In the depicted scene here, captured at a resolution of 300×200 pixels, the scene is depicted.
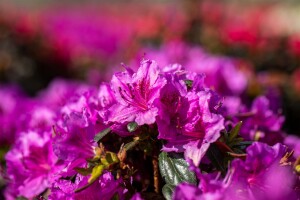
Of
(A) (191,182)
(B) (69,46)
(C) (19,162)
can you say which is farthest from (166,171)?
(B) (69,46)

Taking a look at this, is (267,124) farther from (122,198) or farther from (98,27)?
(98,27)

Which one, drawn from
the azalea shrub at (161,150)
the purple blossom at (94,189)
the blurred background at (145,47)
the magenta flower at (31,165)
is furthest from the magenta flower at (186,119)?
the blurred background at (145,47)

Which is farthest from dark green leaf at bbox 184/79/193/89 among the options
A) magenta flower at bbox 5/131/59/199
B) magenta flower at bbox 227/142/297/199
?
magenta flower at bbox 5/131/59/199

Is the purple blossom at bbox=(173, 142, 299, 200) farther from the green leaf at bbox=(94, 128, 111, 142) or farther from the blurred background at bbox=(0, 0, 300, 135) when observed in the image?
the blurred background at bbox=(0, 0, 300, 135)

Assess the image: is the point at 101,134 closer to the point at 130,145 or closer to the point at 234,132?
the point at 130,145

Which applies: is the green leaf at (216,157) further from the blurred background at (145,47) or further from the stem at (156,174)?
the blurred background at (145,47)

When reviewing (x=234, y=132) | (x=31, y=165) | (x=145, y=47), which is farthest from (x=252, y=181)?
(x=145, y=47)

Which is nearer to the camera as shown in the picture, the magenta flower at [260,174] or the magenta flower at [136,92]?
the magenta flower at [260,174]
